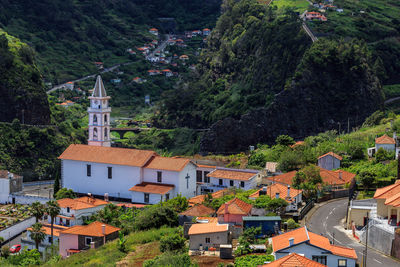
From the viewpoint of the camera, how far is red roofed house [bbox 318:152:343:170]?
50.9 metres

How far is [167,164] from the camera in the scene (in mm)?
51406

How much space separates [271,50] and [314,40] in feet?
20.3

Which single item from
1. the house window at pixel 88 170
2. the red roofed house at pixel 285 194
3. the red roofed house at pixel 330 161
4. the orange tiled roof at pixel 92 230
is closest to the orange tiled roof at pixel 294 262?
the red roofed house at pixel 285 194

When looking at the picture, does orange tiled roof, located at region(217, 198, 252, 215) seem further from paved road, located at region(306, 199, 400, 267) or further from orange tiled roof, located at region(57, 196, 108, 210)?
orange tiled roof, located at region(57, 196, 108, 210)

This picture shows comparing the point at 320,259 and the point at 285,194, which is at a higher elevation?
the point at 285,194

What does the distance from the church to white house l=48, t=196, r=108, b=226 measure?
3273 millimetres

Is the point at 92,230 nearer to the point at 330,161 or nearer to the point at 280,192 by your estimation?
the point at 280,192

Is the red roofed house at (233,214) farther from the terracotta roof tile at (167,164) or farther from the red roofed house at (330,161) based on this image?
the red roofed house at (330,161)

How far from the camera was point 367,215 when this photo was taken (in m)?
34.8

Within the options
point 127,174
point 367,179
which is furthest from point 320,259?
point 127,174

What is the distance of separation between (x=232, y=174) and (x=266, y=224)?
18944 millimetres

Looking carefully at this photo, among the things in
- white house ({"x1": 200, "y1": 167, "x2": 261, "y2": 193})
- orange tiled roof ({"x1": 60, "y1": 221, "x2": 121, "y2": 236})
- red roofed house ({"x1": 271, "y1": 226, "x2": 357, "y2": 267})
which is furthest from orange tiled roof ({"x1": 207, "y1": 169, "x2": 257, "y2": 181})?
red roofed house ({"x1": 271, "y1": 226, "x2": 357, "y2": 267})

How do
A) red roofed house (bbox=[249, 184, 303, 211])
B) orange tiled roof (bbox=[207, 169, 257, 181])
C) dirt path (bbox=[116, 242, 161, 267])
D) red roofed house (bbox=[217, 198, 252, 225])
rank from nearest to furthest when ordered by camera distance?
dirt path (bbox=[116, 242, 161, 267]), red roofed house (bbox=[217, 198, 252, 225]), red roofed house (bbox=[249, 184, 303, 211]), orange tiled roof (bbox=[207, 169, 257, 181])

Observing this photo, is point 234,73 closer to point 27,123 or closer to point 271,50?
point 271,50
